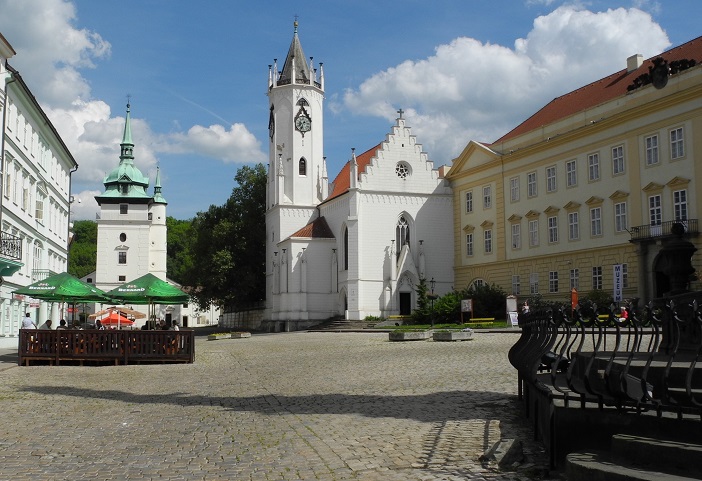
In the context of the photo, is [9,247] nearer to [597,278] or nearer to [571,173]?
A: [597,278]

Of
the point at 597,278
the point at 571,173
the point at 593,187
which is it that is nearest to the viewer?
the point at 597,278

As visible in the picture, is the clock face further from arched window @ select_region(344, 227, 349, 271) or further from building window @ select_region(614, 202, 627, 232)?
building window @ select_region(614, 202, 627, 232)

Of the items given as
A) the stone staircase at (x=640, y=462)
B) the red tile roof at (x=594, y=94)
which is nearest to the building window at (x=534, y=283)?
the red tile roof at (x=594, y=94)

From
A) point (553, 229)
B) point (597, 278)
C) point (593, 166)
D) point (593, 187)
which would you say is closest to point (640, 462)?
point (597, 278)

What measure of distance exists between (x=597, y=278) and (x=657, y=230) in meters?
5.28

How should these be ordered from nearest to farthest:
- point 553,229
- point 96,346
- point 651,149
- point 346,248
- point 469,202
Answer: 1. point 96,346
2. point 651,149
3. point 553,229
4. point 469,202
5. point 346,248

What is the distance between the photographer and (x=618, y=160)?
42875mm

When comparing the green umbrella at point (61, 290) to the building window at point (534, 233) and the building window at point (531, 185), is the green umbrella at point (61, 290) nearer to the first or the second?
the building window at point (534, 233)

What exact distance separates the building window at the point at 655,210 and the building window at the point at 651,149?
1853 mm

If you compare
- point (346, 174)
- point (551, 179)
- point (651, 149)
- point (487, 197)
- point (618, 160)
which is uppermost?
point (346, 174)

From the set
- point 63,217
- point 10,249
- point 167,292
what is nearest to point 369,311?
point 63,217

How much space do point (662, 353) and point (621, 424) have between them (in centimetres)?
336

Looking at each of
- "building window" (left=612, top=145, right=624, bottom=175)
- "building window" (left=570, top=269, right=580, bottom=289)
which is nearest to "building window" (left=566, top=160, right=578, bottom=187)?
"building window" (left=612, top=145, right=624, bottom=175)

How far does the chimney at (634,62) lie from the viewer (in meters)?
45.3
